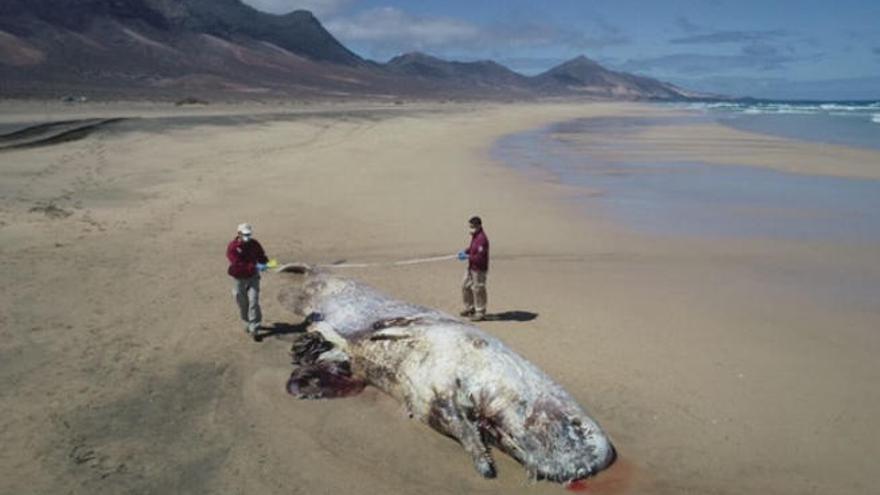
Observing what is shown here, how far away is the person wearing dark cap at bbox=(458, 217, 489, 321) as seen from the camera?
975 centimetres

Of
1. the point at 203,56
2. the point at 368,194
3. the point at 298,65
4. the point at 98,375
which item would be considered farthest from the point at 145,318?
the point at 298,65

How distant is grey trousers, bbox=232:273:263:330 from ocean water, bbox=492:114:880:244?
9745mm

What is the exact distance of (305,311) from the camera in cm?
972

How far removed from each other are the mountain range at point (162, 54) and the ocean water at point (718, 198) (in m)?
38.8

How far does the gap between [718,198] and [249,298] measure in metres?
15.3

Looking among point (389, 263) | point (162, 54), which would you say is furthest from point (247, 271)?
point (162, 54)

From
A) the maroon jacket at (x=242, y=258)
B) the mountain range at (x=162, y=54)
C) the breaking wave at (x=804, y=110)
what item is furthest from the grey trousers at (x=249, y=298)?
the breaking wave at (x=804, y=110)

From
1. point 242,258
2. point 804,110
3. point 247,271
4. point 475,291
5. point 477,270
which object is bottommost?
point 475,291

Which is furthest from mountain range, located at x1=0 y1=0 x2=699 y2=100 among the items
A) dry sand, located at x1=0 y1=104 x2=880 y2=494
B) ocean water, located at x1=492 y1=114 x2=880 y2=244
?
ocean water, located at x1=492 y1=114 x2=880 y2=244

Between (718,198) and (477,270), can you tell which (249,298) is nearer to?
(477,270)

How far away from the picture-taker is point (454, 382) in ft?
22.8

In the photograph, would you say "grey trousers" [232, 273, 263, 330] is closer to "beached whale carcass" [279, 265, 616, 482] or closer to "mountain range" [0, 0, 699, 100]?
"beached whale carcass" [279, 265, 616, 482]

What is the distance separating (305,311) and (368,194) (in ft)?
32.2

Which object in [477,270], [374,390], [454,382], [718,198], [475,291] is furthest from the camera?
[718,198]
